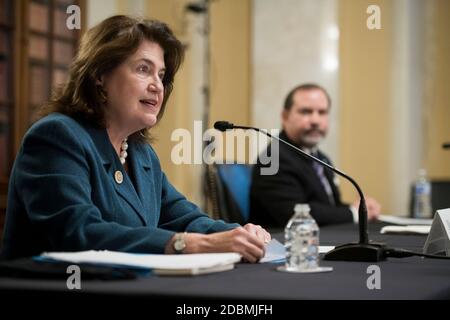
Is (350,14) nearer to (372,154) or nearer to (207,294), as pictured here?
(372,154)

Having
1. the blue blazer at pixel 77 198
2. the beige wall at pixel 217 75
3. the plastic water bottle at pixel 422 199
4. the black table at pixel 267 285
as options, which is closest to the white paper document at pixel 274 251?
the black table at pixel 267 285

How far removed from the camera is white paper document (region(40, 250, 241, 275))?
1277 mm

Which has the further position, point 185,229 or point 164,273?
point 185,229

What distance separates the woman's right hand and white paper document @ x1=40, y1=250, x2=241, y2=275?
60mm

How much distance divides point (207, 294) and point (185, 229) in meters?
0.98

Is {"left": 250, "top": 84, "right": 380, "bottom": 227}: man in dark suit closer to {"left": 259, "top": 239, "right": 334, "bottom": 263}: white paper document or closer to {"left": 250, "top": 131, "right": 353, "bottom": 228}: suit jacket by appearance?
{"left": 250, "top": 131, "right": 353, "bottom": 228}: suit jacket

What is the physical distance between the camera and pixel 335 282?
1.27 m

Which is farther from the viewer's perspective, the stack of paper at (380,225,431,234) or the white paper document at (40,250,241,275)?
the stack of paper at (380,225,431,234)

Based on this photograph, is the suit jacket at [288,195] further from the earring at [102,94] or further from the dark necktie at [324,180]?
the earring at [102,94]

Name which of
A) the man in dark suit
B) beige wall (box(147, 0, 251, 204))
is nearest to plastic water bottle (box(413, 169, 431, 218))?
the man in dark suit

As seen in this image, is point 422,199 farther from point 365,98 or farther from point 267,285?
point 267,285

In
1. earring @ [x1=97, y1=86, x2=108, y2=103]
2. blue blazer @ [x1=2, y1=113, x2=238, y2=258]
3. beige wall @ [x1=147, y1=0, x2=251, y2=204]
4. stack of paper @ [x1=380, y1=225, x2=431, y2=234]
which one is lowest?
stack of paper @ [x1=380, y1=225, x2=431, y2=234]

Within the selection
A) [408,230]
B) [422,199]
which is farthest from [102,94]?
[422,199]

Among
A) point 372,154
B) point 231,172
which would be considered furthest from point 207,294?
point 372,154
